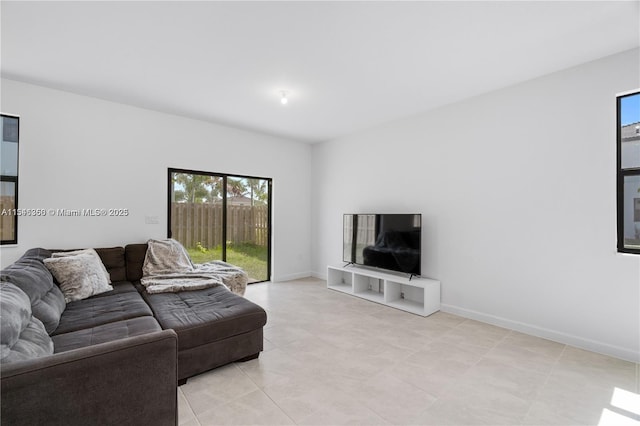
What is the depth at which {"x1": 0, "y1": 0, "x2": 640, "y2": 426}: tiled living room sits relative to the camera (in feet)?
5.98

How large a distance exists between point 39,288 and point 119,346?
1.43m

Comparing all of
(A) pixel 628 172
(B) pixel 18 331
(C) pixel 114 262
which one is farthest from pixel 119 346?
(A) pixel 628 172

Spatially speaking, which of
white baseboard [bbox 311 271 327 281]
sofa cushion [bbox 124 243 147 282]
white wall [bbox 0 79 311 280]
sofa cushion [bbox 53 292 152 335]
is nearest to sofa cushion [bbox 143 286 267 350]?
sofa cushion [bbox 53 292 152 335]

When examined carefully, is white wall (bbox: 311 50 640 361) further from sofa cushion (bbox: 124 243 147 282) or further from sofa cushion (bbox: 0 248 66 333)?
sofa cushion (bbox: 0 248 66 333)

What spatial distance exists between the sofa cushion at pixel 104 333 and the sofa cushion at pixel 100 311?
3.3 inches

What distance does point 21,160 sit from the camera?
9.80 feet

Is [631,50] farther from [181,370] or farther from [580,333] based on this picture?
[181,370]

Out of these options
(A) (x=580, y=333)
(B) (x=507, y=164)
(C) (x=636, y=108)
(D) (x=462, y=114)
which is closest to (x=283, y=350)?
(A) (x=580, y=333)

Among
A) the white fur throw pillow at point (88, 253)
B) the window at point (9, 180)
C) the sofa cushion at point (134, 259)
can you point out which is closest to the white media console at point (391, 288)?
the sofa cushion at point (134, 259)

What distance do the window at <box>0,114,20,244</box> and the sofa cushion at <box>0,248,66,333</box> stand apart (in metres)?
0.76

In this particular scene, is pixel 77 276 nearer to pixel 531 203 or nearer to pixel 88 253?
pixel 88 253

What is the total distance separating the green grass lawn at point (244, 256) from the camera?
4.40m

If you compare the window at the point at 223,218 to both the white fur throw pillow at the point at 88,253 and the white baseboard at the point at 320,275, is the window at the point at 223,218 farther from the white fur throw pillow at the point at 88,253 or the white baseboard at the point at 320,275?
the white fur throw pillow at the point at 88,253

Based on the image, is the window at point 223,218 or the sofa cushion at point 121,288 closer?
the sofa cushion at point 121,288
